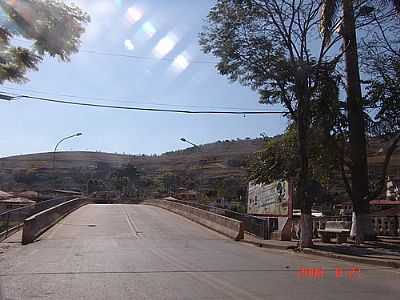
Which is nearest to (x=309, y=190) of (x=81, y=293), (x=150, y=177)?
(x=81, y=293)

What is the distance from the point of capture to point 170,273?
1402 centimetres

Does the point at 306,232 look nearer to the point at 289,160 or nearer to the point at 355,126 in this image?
the point at 355,126

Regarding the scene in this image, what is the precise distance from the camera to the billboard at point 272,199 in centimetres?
3058

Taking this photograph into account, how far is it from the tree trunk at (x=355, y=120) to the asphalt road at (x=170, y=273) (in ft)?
16.2

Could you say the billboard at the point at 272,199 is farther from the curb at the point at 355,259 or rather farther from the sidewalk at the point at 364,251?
the curb at the point at 355,259

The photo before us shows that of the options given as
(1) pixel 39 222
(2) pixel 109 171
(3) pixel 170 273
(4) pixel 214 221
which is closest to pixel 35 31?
(3) pixel 170 273

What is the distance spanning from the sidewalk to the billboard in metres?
5.04

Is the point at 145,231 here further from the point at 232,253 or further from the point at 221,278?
the point at 221,278

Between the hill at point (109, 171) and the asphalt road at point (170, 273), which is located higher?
the hill at point (109, 171)

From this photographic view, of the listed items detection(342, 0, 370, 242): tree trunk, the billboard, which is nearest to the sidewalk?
detection(342, 0, 370, 242): tree trunk
